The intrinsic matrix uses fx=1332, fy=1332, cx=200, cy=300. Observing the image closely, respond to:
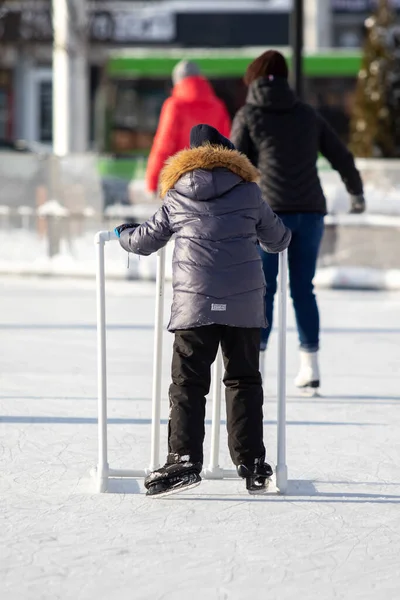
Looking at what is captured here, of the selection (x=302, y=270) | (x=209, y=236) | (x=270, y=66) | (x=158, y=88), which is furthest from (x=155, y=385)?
(x=158, y=88)

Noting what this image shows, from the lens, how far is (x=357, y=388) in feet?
22.2

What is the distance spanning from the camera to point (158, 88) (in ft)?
84.8

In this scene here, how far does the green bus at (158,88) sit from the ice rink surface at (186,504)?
18.2m

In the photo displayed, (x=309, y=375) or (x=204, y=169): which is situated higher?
(x=204, y=169)

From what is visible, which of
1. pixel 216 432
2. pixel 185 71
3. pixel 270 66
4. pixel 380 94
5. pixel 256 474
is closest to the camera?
pixel 256 474

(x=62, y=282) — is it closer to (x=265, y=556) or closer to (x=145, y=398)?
(x=145, y=398)

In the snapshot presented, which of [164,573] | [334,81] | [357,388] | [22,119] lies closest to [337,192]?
[357,388]

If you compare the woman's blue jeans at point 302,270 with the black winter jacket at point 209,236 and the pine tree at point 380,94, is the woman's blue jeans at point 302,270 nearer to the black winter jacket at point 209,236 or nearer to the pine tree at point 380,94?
the black winter jacket at point 209,236

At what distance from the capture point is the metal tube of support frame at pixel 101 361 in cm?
433

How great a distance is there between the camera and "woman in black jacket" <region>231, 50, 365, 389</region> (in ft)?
20.2

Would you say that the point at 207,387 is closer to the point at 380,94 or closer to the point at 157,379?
the point at 157,379

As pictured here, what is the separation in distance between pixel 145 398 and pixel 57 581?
117 inches

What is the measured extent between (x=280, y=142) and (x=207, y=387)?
6.80ft

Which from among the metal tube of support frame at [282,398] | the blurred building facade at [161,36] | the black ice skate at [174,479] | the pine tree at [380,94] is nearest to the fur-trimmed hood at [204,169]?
the metal tube of support frame at [282,398]
